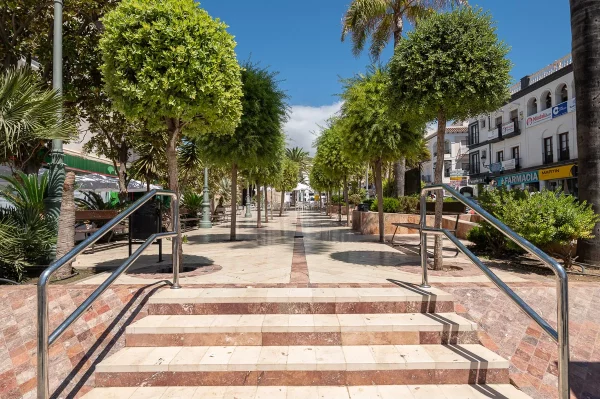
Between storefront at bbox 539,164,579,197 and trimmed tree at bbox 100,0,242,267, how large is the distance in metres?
29.0

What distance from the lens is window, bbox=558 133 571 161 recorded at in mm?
27703

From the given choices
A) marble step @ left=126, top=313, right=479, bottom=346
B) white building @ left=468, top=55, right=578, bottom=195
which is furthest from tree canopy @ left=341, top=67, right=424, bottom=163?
white building @ left=468, top=55, right=578, bottom=195

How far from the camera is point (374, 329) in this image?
337 cm

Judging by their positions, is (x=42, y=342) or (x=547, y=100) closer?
(x=42, y=342)

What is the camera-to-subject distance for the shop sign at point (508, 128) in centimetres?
3418

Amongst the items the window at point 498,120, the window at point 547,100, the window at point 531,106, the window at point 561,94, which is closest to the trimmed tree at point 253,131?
the window at point 561,94

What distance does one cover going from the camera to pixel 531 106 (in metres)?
31.9

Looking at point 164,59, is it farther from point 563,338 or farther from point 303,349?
point 563,338

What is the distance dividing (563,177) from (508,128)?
889cm

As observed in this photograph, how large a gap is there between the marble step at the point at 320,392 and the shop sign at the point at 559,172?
28925 mm

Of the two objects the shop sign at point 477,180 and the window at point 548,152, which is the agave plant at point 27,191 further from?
the shop sign at point 477,180

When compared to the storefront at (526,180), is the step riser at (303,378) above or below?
below

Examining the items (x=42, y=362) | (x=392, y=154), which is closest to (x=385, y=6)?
(x=392, y=154)

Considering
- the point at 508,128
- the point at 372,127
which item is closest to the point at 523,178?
the point at 508,128
